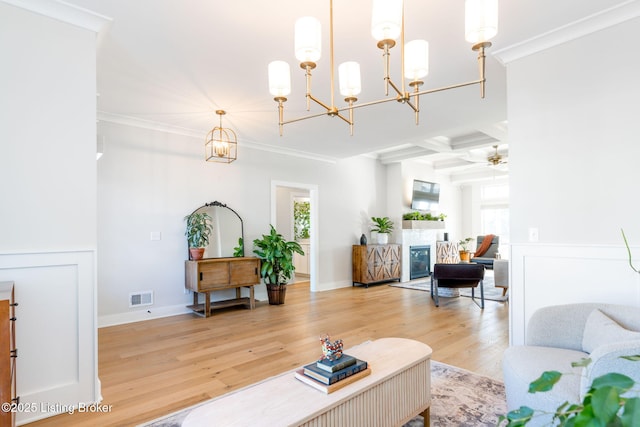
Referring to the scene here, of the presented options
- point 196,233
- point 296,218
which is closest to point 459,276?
point 196,233

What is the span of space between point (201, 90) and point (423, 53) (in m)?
2.44

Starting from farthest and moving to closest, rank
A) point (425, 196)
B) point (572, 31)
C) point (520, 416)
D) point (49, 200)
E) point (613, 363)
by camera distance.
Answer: point (425, 196) → point (572, 31) → point (49, 200) → point (613, 363) → point (520, 416)

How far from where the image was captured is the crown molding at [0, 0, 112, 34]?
7.12 ft

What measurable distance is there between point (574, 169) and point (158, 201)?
4.63m

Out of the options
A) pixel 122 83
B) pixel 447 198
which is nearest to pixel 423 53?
pixel 122 83

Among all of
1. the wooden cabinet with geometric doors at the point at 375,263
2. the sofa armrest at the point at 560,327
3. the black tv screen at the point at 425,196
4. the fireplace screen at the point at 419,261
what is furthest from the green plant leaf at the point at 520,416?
the black tv screen at the point at 425,196

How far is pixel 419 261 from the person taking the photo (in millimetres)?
8266

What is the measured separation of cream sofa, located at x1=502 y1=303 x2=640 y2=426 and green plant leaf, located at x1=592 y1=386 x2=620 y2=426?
3.97 ft

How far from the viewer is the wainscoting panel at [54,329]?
2.12m

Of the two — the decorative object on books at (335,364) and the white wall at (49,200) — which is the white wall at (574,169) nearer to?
the decorative object on books at (335,364)

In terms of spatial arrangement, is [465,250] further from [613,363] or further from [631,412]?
[631,412]

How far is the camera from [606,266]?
233cm

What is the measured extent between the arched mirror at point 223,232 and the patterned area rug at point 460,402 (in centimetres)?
309

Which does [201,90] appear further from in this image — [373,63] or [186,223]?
[186,223]
